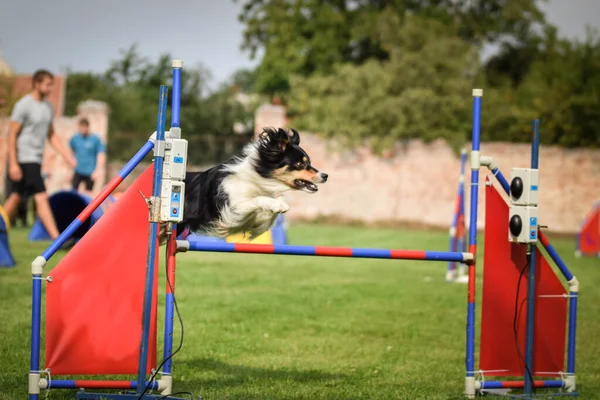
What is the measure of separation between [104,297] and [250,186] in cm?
118

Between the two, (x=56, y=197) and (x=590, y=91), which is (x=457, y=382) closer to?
(x=56, y=197)

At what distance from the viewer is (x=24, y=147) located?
8930mm

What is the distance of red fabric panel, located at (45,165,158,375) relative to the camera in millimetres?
3754

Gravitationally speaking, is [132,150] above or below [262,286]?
above

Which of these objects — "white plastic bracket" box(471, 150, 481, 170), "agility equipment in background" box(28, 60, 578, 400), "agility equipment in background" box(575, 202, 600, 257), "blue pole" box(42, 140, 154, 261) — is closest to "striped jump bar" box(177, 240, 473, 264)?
"agility equipment in background" box(28, 60, 578, 400)

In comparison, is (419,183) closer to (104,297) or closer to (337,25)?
(337,25)

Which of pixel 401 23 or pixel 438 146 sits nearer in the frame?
pixel 438 146

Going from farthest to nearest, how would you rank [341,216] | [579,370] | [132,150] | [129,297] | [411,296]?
[132,150] < [341,216] < [411,296] < [579,370] < [129,297]

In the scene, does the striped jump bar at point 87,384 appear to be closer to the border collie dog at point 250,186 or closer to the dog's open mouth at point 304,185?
the border collie dog at point 250,186

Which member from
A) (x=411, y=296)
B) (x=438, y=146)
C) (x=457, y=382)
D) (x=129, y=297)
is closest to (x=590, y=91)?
(x=438, y=146)

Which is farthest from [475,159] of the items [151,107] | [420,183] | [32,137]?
[151,107]

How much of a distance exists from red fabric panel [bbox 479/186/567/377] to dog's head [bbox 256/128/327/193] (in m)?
1.04

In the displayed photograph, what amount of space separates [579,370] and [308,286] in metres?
3.64

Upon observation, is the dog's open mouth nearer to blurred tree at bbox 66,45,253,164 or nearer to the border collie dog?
the border collie dog
